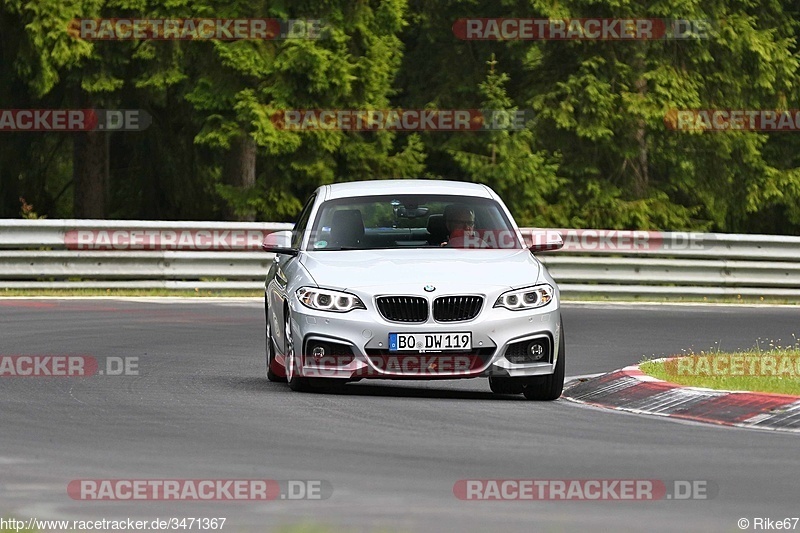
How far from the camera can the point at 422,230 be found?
1440 cm

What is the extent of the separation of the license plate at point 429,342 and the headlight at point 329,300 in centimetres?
34

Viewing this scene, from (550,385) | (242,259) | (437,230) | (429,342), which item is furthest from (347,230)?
(242,259)

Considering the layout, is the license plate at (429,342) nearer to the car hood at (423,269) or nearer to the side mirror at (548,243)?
the car hood at (423,269)

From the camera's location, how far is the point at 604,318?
2184 cm

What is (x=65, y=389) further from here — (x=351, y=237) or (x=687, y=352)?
(x=687, y=352)

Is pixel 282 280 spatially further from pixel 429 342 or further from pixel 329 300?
pixel 429 342

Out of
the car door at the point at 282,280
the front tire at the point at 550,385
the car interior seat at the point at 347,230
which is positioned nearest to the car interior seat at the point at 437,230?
the car interior seat at the point at 347,230

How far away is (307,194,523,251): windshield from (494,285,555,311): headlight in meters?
0.98

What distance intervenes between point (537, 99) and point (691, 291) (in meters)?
13.0

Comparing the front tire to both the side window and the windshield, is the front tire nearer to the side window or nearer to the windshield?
the windshield

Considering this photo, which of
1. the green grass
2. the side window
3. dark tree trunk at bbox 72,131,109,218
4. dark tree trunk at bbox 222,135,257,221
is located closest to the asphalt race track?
the green grass

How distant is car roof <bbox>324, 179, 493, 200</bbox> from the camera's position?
1442cm

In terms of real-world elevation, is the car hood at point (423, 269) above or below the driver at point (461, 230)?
below

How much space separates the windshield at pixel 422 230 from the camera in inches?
549
